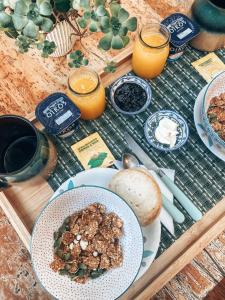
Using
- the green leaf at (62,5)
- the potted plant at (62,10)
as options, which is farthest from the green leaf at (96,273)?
the green leaf at (62,5)

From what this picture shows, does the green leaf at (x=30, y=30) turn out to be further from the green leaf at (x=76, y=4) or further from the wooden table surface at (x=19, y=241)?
the wooden table surface at (x=19, y=241)

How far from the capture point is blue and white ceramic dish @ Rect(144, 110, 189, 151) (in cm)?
101

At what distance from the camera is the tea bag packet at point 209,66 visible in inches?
44.8

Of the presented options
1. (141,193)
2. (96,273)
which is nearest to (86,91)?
(141,193)

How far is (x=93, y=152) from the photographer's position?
41.0 inches

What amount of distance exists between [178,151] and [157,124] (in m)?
0.10

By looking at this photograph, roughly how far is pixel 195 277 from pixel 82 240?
453 millimetres

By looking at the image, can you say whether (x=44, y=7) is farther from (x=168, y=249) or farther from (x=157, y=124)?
(x=168, y=249)

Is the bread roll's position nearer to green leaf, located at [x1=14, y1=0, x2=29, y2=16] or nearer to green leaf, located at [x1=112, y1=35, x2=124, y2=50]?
green leaf, located at [x1=112, y1=35, x2=124, y2=50]

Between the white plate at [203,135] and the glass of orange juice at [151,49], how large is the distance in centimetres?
16

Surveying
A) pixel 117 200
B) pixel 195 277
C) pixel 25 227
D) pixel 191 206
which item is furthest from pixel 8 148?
pixel 195 277

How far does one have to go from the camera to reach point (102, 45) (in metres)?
0.86

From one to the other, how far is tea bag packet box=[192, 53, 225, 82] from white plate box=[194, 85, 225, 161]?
0.08 meters

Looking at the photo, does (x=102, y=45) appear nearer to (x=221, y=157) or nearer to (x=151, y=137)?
(x=151, y=137)
